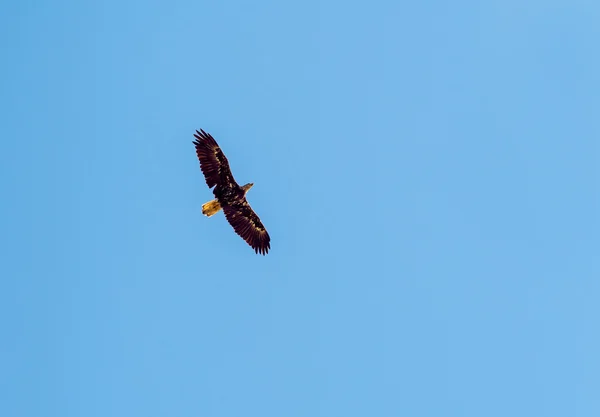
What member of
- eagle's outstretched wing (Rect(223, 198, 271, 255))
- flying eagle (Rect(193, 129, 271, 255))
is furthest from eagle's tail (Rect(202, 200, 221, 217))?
eagle's outstretched wing (Rect(223, 198, 271, 255))

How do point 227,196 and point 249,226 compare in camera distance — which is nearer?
point 227,196

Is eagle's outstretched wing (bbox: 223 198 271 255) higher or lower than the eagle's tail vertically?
higher

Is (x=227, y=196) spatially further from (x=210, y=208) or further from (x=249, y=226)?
(x=249, y=226)

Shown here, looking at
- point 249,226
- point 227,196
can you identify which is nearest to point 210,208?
point 227,196

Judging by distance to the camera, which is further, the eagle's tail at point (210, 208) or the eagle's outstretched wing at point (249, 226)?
the eagle's outstretched wing at point (249, 226)

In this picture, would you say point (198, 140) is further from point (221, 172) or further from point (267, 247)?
point (267, 247)

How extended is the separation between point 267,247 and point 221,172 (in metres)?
4.83

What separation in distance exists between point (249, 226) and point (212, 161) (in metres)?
4.20

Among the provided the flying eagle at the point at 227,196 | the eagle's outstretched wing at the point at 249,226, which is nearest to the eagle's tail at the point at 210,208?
the flying eagle at the point at 227,196

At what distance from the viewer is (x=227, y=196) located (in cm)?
3959

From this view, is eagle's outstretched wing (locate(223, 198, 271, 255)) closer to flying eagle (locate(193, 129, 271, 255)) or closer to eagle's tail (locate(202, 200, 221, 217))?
flying eagle (locate(193, 129, 271, 255))

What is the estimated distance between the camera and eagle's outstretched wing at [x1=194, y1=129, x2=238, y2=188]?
3862cm

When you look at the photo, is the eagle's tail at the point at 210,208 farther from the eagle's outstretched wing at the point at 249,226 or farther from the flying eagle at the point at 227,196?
the eagle's outstretched wing at the point at 249,226

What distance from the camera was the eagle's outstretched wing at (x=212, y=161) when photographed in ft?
127
